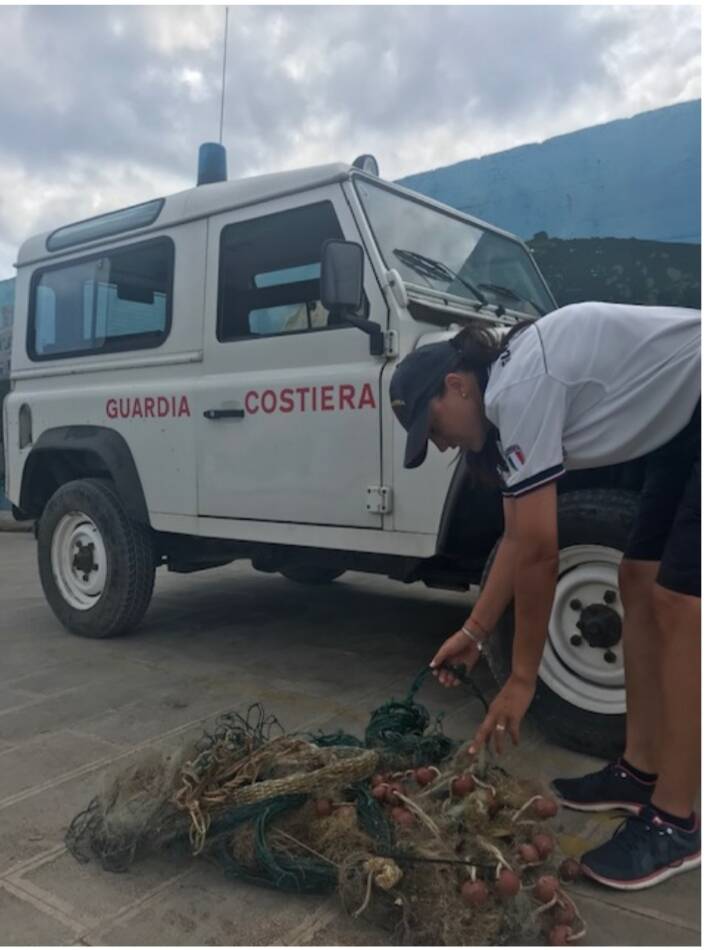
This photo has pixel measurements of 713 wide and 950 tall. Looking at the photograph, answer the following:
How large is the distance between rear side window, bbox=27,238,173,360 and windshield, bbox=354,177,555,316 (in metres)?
1.24

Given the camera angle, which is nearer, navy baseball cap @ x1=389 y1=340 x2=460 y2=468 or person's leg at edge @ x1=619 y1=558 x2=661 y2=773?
navy baseball cap @ x1=389 y1=340 x2=460 y2=468

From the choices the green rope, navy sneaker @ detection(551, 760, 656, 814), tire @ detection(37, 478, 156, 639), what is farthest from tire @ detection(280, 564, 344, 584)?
navy sneaker @ detection(551, 760, 656, 814)

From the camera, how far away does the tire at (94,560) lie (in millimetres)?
A: 4234

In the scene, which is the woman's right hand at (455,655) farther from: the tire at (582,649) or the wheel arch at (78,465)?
the wheel arch at (78,465)

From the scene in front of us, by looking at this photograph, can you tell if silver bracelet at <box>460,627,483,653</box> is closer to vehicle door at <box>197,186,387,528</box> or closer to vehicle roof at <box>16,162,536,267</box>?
vehicle door at <box>197,186,387,528</box>

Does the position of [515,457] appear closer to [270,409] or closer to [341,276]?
[341,276]

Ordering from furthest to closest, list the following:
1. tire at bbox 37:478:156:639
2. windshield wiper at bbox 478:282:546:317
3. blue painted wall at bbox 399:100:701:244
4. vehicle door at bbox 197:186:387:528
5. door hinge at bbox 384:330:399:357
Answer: blue painted wall at bbox 399:100:701:244 < tire at bbox 37:478:156:639 < windshield wiper at bbox 478:282:546:317 < vehicle door at bbox 197:186:387:528 < door hinge at bbox 384:330:399:357

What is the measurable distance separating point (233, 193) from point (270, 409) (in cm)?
112

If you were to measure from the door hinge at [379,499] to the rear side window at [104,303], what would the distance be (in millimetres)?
1564

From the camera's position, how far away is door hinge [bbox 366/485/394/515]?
3.14 meters

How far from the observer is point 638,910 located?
6.01 ft

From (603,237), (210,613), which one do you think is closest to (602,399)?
(210,613)

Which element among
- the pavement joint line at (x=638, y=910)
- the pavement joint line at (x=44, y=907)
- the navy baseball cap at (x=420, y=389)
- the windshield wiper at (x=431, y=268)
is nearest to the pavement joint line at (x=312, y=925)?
the pavement joint line at (x=44, y=907)

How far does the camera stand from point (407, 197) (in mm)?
3691
